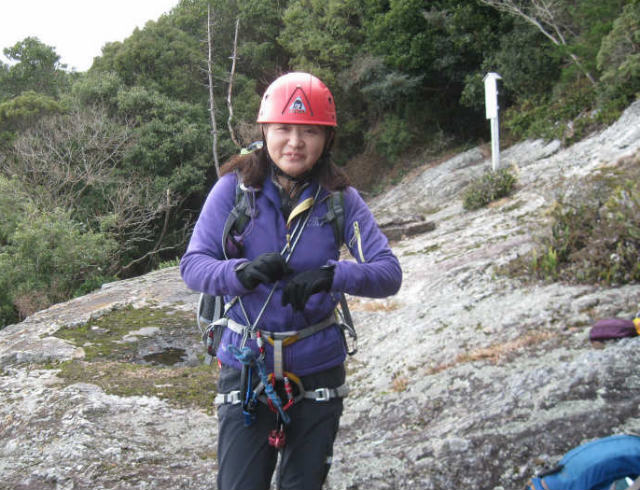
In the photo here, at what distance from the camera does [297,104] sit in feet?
6.94

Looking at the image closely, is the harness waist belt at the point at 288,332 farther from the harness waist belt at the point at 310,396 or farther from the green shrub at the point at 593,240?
the green shrub at the point at 593,240

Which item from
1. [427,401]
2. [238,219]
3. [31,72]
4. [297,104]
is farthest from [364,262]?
[31,72]

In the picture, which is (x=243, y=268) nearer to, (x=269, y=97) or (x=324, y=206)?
(x=324, y=206)

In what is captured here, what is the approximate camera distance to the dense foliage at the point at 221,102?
563 inches

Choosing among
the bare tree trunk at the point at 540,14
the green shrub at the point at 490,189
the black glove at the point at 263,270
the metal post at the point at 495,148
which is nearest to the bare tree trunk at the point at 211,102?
the bare tree trunk at the point at 540,14

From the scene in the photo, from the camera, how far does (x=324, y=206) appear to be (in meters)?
2.17

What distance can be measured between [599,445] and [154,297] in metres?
7.43

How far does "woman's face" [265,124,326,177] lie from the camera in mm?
2133

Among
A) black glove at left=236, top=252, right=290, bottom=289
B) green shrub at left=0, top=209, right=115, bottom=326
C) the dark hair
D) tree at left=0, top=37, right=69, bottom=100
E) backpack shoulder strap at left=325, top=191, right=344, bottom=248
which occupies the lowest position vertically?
green shrub at left=0, top=209, right=115, bottom=326

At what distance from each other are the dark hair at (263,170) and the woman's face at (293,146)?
5cm

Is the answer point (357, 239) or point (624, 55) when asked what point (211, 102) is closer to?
point (624, 55)

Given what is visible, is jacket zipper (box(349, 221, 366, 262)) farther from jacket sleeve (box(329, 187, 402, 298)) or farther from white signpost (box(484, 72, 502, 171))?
white signpost (box(484, 72, 502, 171))

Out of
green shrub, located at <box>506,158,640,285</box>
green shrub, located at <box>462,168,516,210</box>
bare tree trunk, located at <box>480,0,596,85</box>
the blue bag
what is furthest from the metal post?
the blue bag

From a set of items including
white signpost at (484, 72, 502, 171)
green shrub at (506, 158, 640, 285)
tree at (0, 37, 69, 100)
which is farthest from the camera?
tree at (0, 37, 69, 100)
